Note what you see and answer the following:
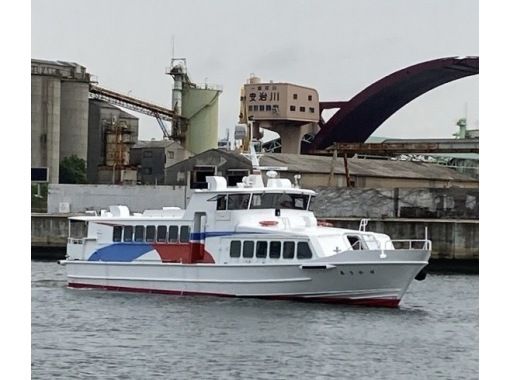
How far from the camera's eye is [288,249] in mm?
30062

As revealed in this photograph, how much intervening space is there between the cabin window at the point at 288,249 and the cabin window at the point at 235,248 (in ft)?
4.55

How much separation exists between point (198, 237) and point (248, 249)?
1.76 meters

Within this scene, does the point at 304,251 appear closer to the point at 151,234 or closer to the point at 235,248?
the point at 235,248

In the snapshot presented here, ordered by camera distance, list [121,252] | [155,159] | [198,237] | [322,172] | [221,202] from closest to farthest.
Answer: [221,202] < [198,237] < [121,252] < [322,172] < [155,159]

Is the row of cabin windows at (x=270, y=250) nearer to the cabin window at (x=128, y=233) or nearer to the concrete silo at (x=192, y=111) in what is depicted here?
the cabin window at (x=128, y=233)

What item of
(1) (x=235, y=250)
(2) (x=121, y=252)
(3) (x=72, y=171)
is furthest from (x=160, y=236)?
(3) (x=72, y=171)

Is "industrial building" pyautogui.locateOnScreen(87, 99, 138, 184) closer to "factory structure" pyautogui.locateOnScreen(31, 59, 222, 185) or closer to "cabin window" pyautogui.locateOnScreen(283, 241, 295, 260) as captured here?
"factory structure" pyautogui.locateOnScreen(31, 59, 222, 185)

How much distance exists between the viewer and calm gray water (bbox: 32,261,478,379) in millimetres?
20875

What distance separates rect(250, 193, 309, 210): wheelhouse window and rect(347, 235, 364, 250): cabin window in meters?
1.61

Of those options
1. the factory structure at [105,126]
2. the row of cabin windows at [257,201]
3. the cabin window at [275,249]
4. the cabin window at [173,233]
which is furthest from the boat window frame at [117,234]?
the factory structure at [105,126]

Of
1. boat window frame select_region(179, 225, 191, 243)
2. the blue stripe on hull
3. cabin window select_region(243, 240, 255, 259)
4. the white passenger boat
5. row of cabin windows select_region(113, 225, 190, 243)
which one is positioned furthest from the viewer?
the blue stripe on hull

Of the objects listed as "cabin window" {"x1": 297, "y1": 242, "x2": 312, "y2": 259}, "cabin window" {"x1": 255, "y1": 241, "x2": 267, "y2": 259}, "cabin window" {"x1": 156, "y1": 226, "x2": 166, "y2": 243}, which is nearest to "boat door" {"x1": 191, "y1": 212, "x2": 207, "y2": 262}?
"cabin window" {"x1": 156, "y1": 226, "x2": 166, "y2": 243}

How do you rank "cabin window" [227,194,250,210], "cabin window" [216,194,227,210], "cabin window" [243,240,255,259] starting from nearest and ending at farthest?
"cabin window" [243,240,255,259] < "cabin window" [227,194,250,210] < "cabin window" [216,194,227,210]

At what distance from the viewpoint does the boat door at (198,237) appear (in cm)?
3161
